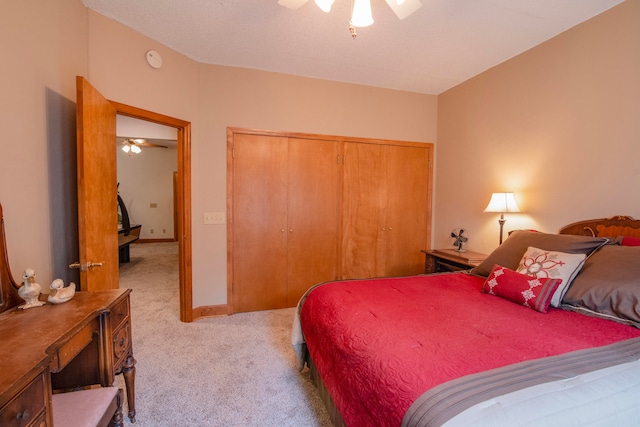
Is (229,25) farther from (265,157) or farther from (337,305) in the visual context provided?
(337,305)

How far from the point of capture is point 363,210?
3.55 meters

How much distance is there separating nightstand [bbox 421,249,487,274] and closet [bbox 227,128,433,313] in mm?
540

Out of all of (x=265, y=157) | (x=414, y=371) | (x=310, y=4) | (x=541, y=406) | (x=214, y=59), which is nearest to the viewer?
(x=541, y=406)

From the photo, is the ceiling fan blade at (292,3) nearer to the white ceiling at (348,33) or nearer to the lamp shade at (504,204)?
the white ceiling at (348,33)

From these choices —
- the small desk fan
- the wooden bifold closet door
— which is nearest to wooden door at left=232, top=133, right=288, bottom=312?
the wooden bifold closet door

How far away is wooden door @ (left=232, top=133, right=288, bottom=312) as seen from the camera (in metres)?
3.12

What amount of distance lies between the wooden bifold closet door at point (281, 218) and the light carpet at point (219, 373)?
0.35 m

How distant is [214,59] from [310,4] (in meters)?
1.32

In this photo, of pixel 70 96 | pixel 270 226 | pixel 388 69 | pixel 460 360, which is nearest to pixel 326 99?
pixel 388 69

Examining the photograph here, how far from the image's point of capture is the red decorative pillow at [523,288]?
157cm

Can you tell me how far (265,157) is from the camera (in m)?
3.17

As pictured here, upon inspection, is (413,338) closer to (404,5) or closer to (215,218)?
(404,5)

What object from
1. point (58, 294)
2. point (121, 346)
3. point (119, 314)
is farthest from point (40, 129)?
point (121, 346)

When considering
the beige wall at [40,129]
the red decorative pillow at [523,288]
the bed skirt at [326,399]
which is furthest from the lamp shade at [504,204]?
the beige wall at [40,129]
